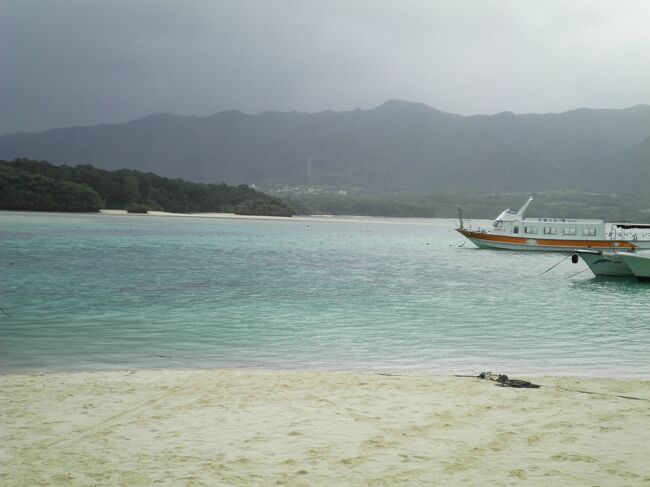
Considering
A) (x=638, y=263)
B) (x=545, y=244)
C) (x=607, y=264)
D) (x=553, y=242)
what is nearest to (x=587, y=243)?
(x=553, y=242)

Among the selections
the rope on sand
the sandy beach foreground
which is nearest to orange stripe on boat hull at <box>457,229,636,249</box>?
the rope on sand

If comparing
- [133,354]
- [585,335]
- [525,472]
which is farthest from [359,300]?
[525,472]

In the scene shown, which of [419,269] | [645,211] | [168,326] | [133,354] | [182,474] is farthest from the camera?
[645,211]

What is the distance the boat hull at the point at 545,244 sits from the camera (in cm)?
5025

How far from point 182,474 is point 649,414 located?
5490 mm

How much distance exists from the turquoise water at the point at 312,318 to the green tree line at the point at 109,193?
291ft

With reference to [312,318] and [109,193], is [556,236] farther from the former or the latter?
[109,193]

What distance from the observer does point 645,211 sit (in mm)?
163625

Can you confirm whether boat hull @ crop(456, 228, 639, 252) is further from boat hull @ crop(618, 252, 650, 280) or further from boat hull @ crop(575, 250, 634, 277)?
boat hull @ crop(618, 252, 650, 280)

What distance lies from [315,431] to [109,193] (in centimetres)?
13547

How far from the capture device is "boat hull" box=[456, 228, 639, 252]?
5025 centimetres

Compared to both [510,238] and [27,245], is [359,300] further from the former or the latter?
[510,238]

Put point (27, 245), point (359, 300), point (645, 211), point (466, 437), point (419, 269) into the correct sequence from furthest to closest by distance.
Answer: point (645, 211) → point (27, 245) → point (419, 269) → point (359, 300) → point (466, 437)

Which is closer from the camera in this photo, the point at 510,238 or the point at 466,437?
the point at 466,437
